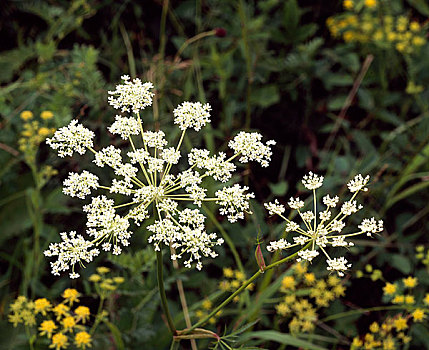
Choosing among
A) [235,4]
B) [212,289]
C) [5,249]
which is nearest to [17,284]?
[5,249]

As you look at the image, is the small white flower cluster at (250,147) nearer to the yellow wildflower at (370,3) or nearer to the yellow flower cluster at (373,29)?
the yellow flower cluster at (373,29)

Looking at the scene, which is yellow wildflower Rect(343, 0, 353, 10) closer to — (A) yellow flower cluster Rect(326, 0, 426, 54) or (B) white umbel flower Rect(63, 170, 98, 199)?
(A) yellow flower cluster Rect(326, 0, 426, 54)

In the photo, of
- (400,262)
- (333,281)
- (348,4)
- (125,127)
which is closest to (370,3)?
(348,4)

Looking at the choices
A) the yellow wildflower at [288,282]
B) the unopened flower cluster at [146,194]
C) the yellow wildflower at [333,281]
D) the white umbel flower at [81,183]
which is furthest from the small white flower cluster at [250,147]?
the yellow wildflower at [333,281]

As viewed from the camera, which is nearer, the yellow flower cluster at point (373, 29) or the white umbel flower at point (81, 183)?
the white umbel flower at point (81, 183)

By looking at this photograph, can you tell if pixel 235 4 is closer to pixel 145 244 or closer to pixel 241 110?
pixel 241 110

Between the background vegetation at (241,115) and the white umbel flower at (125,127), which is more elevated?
the background vegetation at (241,115)

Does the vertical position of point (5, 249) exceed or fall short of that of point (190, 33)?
it falls short

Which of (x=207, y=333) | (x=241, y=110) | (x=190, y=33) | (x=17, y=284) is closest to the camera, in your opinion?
(x=207, y=333)
